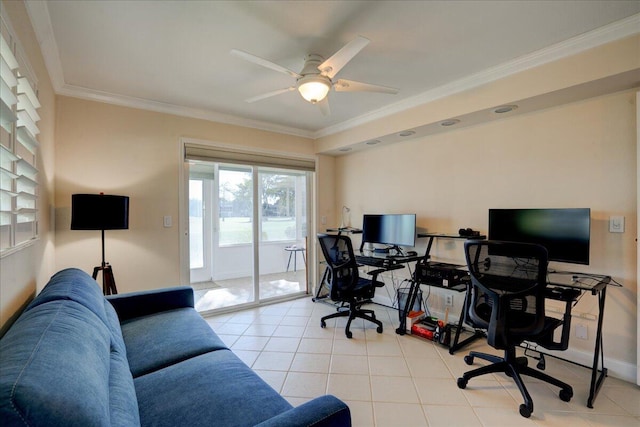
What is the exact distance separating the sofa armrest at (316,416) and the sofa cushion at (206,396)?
0.77ft

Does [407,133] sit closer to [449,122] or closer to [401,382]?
[449,122]

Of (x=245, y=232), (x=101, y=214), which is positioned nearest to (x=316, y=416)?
(x=101, y=214)

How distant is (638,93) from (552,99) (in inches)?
19.1

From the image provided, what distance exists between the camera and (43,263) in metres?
2.21

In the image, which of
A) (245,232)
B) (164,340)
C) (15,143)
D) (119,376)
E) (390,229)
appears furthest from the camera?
(245,232)

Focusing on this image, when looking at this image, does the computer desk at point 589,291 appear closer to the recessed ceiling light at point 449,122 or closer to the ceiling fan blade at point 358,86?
the recessed ceiling light at point 449,122

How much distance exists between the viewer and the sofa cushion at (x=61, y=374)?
0.63 m

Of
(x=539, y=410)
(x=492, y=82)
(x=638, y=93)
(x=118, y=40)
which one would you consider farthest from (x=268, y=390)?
(x=638, y=93)

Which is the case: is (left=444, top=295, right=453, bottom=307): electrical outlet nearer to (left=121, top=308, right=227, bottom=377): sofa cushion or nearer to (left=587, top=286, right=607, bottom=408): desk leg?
(left=587, top=286, right=607, bottom=408): desk leg

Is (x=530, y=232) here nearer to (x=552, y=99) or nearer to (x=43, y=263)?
(x=552, y=99)

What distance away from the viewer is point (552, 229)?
237cm

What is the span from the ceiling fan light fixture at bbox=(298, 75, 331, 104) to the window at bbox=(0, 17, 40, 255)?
→ 148 cm

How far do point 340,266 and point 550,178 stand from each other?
81.0 inches

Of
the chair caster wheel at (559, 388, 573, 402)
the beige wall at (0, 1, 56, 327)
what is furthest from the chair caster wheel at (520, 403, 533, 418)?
the beige wall at (0, 1, 56, 327)
